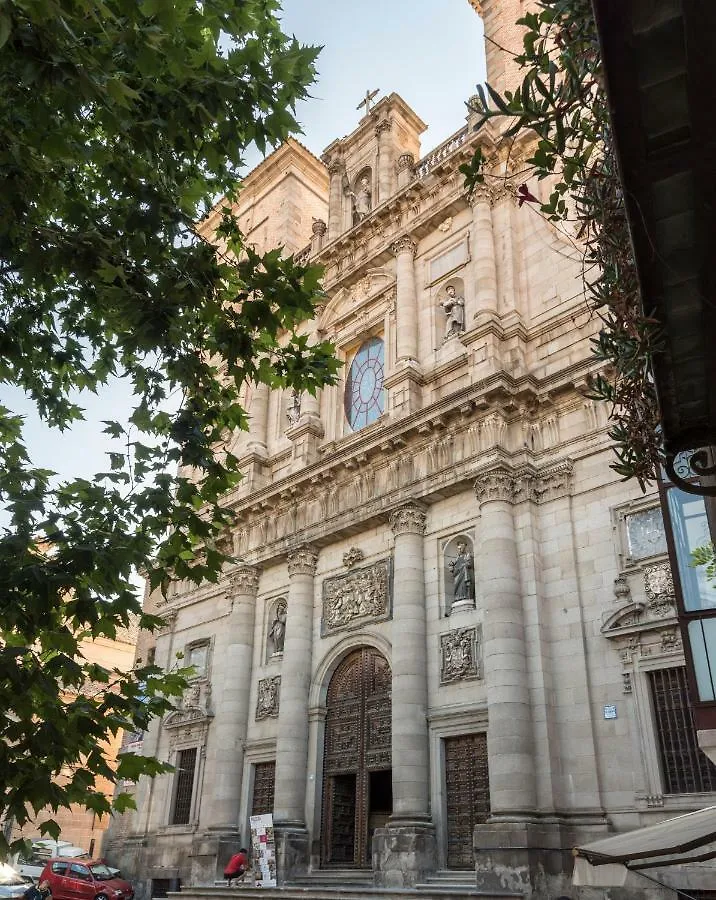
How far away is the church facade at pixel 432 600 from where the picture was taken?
567 inches

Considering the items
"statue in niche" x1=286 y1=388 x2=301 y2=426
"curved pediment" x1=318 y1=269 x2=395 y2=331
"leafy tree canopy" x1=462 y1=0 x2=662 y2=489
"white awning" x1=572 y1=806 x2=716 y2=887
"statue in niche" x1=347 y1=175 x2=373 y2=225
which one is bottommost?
"white awning" x1=572 y1=806 x2=716 y2=887

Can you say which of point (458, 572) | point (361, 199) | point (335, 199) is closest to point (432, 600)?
point (458, 572)

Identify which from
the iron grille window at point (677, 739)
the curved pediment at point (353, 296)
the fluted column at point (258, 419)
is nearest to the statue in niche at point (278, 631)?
the fluted column at point (258, 419)

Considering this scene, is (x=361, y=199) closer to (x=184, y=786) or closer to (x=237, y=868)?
(x=184, y=786)

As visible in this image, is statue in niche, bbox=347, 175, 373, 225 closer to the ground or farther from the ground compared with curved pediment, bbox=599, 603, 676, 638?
farther from the ground

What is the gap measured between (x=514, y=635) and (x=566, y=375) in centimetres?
560

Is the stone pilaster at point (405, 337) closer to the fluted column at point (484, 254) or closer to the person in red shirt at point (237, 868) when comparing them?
the fluted column at point (484, 254)

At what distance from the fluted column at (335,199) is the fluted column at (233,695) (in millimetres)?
11405

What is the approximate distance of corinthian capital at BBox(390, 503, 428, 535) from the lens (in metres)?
18.5

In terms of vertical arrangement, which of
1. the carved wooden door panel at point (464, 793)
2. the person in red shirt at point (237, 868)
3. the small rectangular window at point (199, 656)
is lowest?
the person in red shirt at point (237, 868)

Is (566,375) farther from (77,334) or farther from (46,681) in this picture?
(46,681)

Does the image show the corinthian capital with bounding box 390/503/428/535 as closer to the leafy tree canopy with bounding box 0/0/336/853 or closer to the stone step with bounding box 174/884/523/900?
the stone step with bounding box 174/884/523/900

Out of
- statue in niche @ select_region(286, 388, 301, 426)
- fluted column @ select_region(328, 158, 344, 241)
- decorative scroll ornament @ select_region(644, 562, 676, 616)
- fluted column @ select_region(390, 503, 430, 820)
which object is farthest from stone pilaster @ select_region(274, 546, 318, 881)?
fluted column @ select_region(328, 158, 344, 241)

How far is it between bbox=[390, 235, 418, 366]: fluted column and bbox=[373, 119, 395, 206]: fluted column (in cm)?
230
